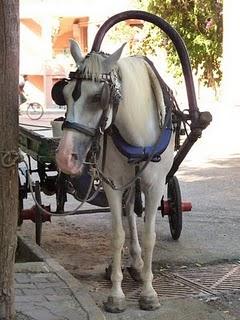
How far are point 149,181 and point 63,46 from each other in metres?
43.4

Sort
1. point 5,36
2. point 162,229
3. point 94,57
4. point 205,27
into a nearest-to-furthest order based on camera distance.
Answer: point 5,36 → point 94,57 → point 162,229 → point 205,27

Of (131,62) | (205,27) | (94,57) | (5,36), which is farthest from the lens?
(205,27)

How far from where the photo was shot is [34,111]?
3334 centimetres

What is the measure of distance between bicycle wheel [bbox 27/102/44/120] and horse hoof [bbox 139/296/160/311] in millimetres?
27110

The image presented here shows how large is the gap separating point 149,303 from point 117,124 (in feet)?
4.74

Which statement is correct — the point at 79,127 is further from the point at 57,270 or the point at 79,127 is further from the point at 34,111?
the point at 34,111

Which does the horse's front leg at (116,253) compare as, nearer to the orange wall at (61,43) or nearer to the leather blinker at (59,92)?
the leather blinker at (59,92)

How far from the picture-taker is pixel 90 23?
140 feet

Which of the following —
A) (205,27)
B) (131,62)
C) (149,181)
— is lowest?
(149,181)

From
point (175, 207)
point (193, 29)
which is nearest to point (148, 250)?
point (175, 207)

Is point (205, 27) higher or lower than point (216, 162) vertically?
higher

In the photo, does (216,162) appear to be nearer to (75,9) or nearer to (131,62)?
(131,62)

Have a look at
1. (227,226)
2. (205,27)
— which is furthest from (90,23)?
(227,226)

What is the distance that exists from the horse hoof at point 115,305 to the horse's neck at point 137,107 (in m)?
1.24
